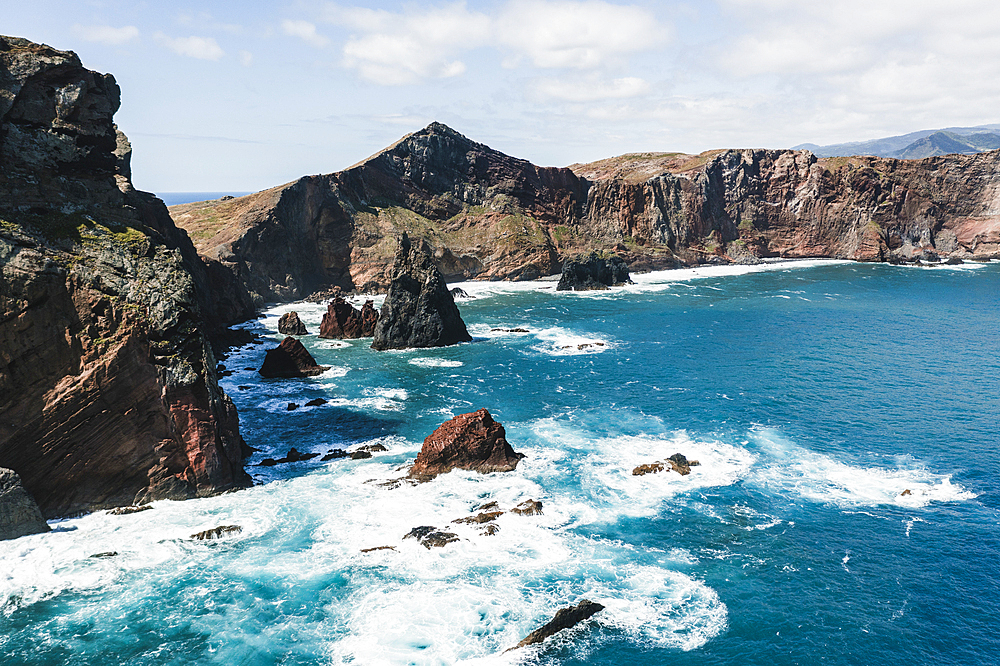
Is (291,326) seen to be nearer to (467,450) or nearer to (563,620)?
(467,450)

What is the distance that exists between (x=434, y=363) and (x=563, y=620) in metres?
48.6

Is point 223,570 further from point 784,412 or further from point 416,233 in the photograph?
point 416,233

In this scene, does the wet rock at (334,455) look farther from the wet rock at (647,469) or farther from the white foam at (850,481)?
the white foam at (850,481)

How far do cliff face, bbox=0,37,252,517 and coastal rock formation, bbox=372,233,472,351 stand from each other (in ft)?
138

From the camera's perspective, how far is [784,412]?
54.7 meters

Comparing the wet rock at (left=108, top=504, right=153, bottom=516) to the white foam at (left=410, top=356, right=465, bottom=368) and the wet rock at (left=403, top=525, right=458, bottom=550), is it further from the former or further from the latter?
the white foam at (left=410, top=356, right=465, bottom=368)

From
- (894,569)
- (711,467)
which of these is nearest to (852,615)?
(894,569)

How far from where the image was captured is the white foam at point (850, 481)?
128 feet

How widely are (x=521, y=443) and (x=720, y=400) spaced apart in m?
22.1

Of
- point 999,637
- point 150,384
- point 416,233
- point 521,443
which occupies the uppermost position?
point 416,233

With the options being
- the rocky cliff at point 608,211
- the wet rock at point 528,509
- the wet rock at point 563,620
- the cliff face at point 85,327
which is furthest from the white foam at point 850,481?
the rocky cliff at point 608,211

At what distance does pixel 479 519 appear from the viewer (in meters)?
36.1


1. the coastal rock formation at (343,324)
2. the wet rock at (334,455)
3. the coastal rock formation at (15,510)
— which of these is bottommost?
the wet rock at (334,455)

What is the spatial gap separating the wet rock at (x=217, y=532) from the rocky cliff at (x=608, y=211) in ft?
305
